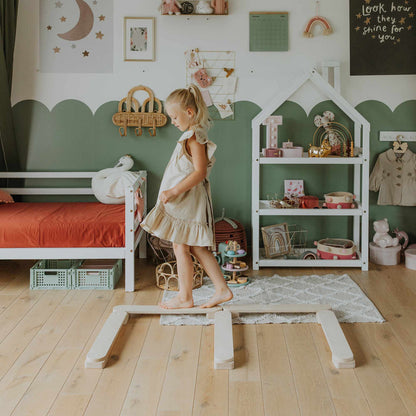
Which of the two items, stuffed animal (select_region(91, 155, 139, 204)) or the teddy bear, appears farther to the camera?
the teddy bear

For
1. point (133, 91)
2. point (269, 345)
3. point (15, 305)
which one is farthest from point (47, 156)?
point (269, 345)

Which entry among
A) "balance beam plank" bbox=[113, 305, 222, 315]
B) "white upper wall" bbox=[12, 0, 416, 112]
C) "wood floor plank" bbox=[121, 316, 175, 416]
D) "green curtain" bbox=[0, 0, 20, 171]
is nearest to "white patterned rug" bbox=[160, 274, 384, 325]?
"balance beam plank" bbox=[113, 305, 222, 315]

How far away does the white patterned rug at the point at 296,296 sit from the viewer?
102 inches

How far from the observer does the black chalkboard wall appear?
3.74 meters

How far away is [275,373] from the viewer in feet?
6.68

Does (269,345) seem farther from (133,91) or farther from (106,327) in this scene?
(133,91)

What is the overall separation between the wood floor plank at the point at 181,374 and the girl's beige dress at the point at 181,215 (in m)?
0.42

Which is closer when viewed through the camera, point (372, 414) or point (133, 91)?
point (372, 414)

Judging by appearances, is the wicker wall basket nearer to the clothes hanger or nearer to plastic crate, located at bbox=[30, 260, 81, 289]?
plastic crate, located at bbox=[30, 260, 81, 289]

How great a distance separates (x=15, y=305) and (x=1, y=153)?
141cm

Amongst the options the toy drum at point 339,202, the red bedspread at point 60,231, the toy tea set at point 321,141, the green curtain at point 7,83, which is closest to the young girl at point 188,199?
the red bedspread at point 60,231

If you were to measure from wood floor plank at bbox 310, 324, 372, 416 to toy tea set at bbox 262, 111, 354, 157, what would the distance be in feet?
5.29

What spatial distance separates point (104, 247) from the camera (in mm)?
3098

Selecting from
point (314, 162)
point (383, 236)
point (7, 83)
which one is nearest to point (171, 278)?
point (314, 162)
